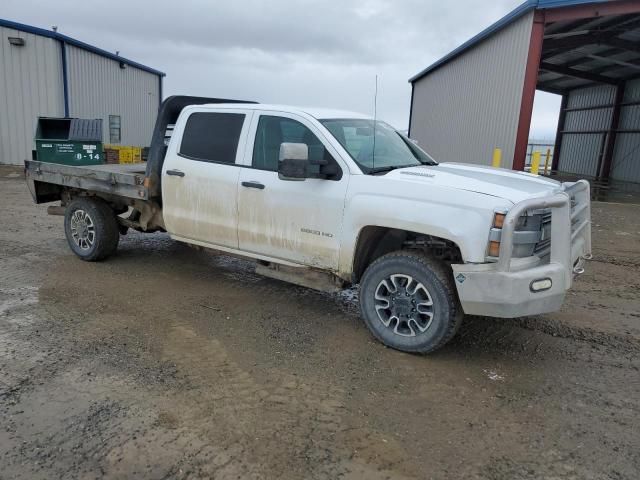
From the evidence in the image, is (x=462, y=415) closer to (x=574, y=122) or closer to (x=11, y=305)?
(x=11, y=305)

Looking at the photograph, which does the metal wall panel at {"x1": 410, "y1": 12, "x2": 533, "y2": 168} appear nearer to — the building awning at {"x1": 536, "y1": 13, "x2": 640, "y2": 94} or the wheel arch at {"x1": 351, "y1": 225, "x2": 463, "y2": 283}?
the building awning at {"x1": 536, "y1": 13, "x2": 640, "y2": 94}

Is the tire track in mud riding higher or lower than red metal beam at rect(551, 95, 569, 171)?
lower

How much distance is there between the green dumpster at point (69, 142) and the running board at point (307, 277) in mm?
10413

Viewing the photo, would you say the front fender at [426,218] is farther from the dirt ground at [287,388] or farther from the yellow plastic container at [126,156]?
the yellow plastic container at [126,156]

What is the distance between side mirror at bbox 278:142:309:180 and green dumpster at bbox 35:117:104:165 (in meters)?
10.9

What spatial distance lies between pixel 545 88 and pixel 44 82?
26.7 metres

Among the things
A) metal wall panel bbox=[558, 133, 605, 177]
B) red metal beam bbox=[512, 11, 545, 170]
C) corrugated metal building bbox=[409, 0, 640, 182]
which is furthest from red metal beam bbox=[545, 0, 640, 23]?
→ metal wall panel bbox=[558, 133, 605, 177]

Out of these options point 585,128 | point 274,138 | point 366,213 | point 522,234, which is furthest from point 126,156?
point 585,128

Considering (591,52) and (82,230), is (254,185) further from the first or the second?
(591,52)

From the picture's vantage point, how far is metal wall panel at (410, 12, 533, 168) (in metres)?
13.7

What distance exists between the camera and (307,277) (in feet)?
15.9

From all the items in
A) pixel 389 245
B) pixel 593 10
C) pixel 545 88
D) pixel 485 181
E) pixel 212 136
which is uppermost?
pixel 545 88

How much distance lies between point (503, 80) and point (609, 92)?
15.5 metres

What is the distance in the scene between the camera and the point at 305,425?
124 inches
